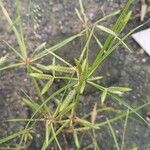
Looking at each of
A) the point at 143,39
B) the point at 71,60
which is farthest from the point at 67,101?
the point at 143,39

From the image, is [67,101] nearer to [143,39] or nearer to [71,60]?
[71,60]

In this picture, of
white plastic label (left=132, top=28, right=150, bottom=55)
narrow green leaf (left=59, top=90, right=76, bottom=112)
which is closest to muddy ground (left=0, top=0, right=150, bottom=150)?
white plastic label (left=132, top=28, right=150, bottom=55)

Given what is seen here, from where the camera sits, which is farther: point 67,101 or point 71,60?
point 71,60

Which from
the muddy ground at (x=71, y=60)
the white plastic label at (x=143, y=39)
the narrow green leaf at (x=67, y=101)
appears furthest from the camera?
the white plastic label at (x=143, y=39)

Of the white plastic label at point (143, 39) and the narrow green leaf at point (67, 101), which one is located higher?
the narrow green leaf at point (67, 101)

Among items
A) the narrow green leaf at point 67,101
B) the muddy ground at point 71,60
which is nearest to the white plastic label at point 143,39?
the muddy ground at point 71,60

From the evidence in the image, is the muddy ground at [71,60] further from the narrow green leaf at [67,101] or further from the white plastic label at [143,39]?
the narrow green leaf at [67,101]

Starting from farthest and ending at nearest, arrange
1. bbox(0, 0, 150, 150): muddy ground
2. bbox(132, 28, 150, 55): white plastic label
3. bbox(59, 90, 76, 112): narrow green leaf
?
1. bbox(132, 28, 150, 55): white plastic label
2. bbox(0, 0, 150, 150): muddy ground
3. bbox(59, 90, 76, 112): narrow green leaf

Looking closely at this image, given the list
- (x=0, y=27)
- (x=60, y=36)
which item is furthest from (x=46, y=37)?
(x=0, y=27)

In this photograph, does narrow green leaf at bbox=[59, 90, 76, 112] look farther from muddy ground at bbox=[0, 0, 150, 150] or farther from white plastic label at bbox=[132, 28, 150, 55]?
white plastic label at bbox=[132, 28, 150, 55]

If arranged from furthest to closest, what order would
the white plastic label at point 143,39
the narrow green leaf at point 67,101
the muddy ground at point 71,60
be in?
1. the white plastic label at point 143,39
2. the muddy ground at point 71,60
3. the narrow green leaf at point 67,101
